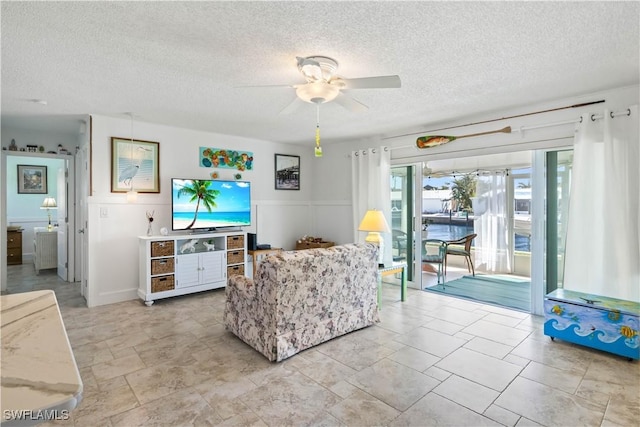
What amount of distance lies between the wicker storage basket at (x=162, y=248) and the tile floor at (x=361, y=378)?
840 millimetres

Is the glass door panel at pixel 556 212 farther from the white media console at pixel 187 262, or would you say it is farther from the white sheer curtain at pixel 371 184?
the white media console at pixel 187 262

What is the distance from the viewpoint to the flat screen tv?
177 inches

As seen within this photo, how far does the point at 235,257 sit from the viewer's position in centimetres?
486

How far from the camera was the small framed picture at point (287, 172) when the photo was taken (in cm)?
589

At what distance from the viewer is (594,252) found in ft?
10.5

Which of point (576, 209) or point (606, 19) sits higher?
point (606, 19)

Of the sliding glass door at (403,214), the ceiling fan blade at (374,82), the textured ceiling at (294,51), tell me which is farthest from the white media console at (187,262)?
the ceiling fan blade at (374,82)

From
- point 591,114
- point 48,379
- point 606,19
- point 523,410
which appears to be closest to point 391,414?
point 523,410

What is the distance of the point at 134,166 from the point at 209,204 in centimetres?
105

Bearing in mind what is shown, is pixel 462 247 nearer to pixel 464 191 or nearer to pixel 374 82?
pixel 464 191

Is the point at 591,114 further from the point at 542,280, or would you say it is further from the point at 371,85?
the point at 371,85

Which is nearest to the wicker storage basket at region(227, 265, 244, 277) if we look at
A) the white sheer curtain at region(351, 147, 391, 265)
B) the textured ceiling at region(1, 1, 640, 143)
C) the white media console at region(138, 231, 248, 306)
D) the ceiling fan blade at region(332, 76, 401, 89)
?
the white media console at region(138, 231, 248, 306)

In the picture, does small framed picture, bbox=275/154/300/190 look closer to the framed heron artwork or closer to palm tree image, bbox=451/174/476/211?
the framed heron artwork

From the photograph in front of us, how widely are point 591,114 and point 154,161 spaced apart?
16.4ft
